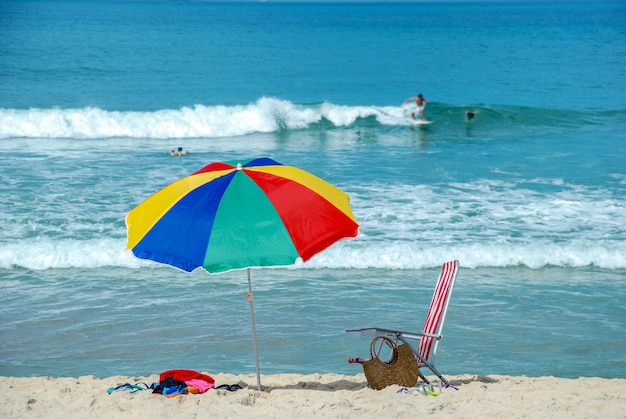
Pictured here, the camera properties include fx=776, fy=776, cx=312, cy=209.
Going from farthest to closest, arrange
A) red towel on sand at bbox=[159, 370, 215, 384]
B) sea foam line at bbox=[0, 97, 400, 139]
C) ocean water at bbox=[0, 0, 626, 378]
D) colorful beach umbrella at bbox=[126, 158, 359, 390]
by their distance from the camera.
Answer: sea foam line at bbox=[0, 97, 400, 139], ocean water at bbox=[0, 0, 626, 378], red towel on sand at bbox=[159, 370, 215, 384], colorful beach umbrella at bbox=[126, 158, 359, 390]

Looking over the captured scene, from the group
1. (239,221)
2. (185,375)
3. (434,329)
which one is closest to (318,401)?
(434,329)

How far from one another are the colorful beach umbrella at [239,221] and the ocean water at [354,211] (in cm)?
243

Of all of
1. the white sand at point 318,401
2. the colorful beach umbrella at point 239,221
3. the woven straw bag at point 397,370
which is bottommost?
the white sand at point 318,401

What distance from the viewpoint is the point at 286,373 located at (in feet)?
24.1

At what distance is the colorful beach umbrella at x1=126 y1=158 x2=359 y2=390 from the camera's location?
5250 mm

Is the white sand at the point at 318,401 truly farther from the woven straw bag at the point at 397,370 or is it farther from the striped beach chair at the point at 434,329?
the striped beach chair at the point at 434,329

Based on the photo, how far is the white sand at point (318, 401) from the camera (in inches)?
236

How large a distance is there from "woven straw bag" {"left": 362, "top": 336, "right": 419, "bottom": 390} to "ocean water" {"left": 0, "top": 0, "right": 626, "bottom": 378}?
1.11 meters

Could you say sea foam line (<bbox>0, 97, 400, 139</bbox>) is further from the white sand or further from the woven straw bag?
the woven straw bag

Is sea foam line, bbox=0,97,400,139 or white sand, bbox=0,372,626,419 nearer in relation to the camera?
white sand, bbox=0,372,626,419

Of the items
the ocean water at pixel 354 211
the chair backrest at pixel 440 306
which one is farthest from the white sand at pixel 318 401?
the ocean water at pixel 354 211

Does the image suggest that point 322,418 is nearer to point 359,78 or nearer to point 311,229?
point 311,229

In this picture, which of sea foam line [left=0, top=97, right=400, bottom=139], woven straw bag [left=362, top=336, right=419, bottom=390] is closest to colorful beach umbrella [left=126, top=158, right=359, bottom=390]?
woven straw bag [left=362, top=336, right=419, bottom=390]

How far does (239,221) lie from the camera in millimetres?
5379
